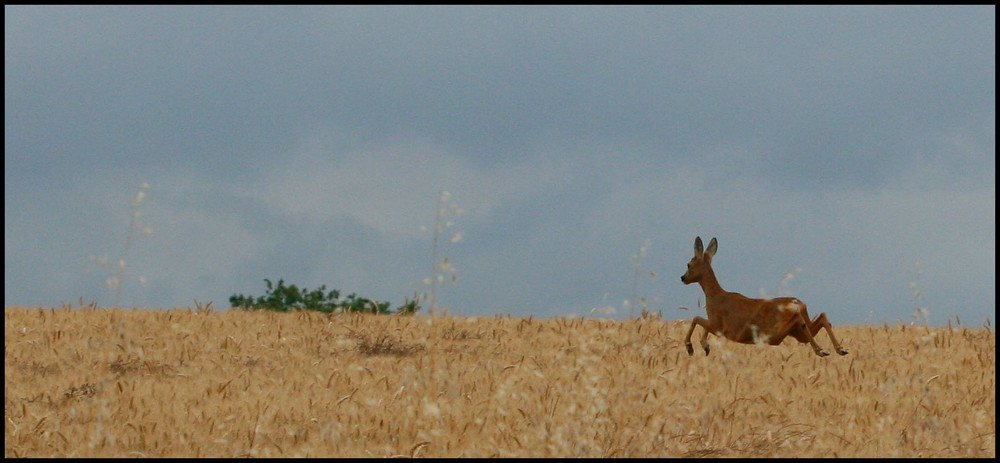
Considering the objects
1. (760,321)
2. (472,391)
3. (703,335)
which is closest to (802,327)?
(760,321)

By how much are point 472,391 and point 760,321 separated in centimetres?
382

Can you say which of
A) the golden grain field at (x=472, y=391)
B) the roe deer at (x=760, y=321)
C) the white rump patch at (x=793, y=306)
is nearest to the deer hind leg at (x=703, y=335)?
the roe deer at (x=760, y=321)

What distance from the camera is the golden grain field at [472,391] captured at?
25.8ft

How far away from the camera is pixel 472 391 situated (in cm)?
962

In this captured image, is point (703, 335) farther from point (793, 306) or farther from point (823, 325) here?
point (823, 325)

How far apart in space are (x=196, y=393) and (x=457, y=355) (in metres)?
3.16

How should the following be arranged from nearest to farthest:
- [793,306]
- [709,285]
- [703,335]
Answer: [793,306], [703,335], [709,285]

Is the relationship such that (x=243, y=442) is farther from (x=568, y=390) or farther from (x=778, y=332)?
(x=778, y=332)

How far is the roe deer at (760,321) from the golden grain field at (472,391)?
226mm

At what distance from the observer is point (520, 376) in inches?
401

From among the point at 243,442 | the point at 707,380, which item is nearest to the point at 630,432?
the point at 707,380

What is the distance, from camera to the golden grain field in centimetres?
786

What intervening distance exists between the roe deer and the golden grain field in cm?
23

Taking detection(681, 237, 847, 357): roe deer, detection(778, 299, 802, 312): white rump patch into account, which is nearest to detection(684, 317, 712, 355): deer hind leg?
detection(681, 237, 847, 357): roe deer
